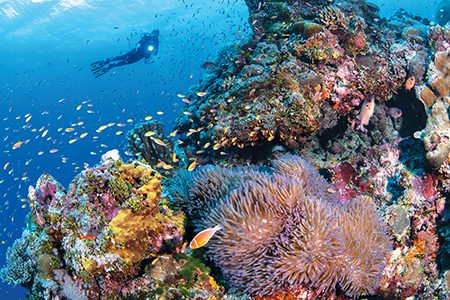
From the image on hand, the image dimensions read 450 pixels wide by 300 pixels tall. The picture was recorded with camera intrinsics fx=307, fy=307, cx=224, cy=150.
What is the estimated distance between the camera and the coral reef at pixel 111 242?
3.21 metres

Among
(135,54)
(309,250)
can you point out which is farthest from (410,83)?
(135,54)

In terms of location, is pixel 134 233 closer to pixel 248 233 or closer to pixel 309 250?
pixel 248 233

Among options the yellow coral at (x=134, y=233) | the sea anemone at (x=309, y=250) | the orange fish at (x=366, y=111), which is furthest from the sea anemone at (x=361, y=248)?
the orange fish at (x=366, y=111)

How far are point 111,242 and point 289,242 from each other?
183 centimetres

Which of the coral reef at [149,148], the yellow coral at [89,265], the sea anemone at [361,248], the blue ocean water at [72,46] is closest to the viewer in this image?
the sea anemone at [361,248]

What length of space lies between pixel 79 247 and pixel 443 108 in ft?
20.2

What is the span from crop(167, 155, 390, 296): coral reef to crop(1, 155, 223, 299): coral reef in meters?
0.46

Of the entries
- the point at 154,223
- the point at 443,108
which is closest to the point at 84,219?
the point at 154,223

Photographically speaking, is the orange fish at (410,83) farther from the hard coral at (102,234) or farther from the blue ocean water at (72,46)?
the hard coral at (102,234)

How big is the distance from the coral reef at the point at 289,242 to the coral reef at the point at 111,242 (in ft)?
1.51

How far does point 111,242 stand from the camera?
127 inches

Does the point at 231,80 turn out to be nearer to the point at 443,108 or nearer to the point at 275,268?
the point at 443,108

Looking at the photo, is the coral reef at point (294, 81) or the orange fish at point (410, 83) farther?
the orange fish at point (410, 83)

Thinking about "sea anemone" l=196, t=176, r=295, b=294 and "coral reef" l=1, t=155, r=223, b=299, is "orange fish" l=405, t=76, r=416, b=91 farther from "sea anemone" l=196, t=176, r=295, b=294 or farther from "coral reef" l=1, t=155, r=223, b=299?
"coral reef" l=1, t=155, r=223, b=299
